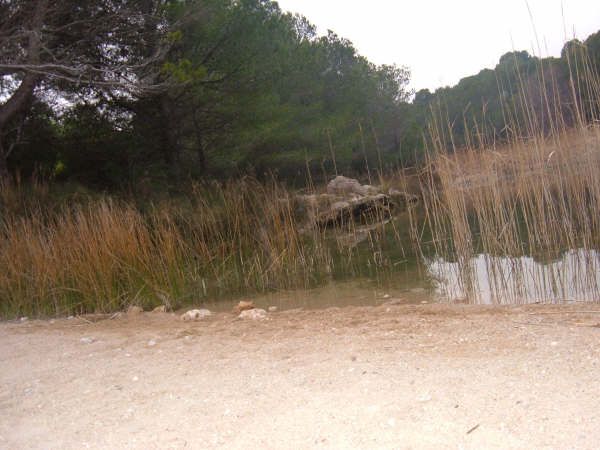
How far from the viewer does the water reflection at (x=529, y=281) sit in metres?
3.81

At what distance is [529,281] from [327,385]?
8.35 feet

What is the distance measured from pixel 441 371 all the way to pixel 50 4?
25.9 feet

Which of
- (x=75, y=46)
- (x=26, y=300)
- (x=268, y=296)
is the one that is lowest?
(x=268, y=296)

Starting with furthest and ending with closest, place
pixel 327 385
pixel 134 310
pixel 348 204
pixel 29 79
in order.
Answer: pixel 348 204 < pixel 29 79 < pixel 134 310 < pixel 327 385

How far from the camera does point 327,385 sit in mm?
2129

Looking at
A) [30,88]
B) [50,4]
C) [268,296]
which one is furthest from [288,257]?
[50,4]

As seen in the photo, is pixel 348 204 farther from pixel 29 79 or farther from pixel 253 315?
pixel 253 315

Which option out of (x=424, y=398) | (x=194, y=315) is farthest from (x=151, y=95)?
(x=424, y=398)

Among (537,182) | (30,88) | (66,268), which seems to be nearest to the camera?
(537,182)

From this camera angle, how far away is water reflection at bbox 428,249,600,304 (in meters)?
3.81

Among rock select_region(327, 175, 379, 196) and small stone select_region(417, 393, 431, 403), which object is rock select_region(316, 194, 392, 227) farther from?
small stone select_region(417, 393, 431, 403)

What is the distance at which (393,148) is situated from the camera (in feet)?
75.3

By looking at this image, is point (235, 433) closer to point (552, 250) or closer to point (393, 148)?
point (552, 250)

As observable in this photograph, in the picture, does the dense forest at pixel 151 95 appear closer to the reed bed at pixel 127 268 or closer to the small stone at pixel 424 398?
the reed bed at pixel 127 268
